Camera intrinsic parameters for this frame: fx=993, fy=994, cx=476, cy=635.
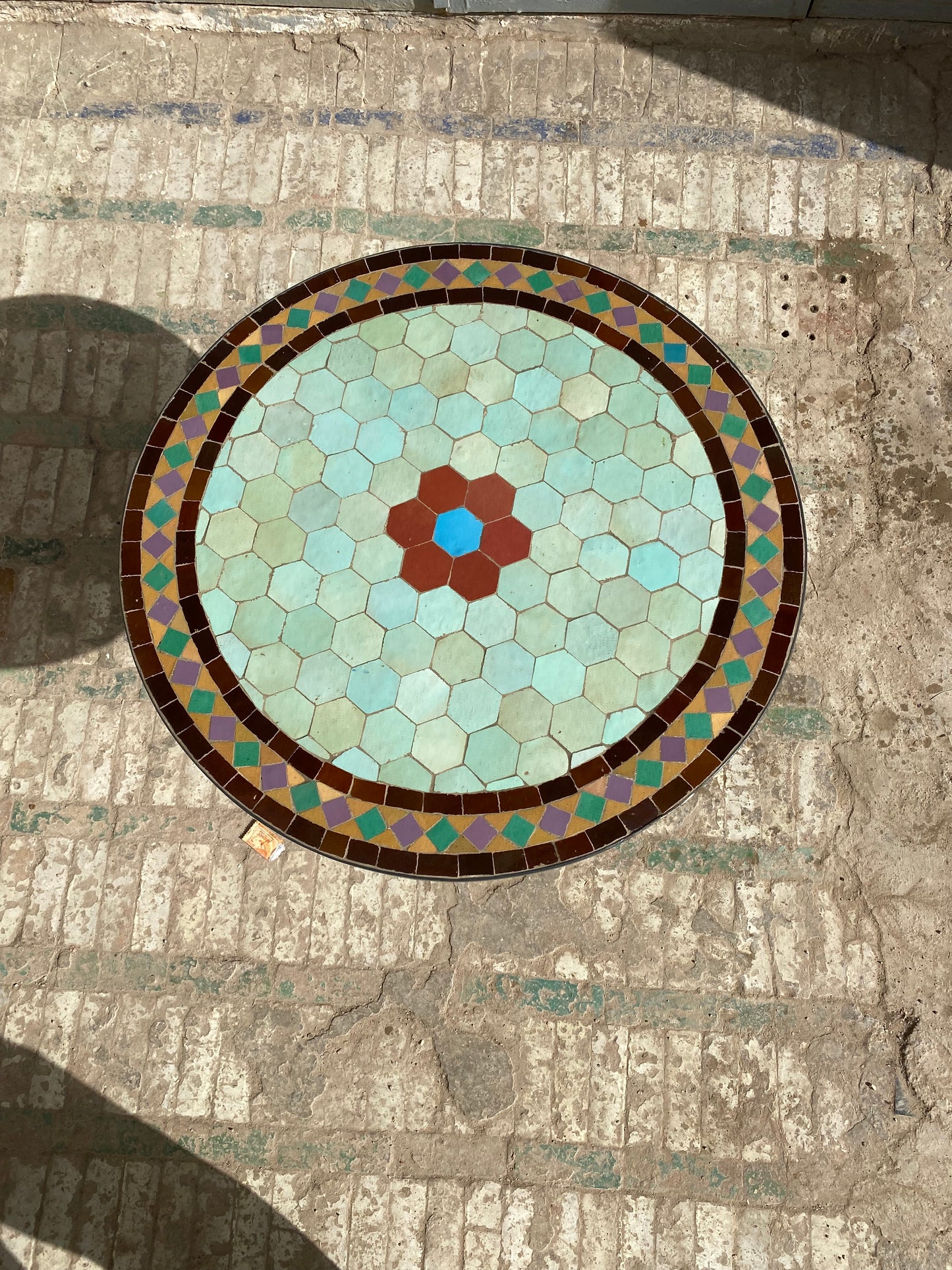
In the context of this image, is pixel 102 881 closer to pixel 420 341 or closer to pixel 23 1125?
pixel 23 1125

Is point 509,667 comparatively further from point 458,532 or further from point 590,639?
point 458,532

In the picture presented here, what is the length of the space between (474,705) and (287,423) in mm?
1406

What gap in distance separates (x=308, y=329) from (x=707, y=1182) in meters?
3.69

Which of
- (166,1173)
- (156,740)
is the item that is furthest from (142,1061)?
(156,740)

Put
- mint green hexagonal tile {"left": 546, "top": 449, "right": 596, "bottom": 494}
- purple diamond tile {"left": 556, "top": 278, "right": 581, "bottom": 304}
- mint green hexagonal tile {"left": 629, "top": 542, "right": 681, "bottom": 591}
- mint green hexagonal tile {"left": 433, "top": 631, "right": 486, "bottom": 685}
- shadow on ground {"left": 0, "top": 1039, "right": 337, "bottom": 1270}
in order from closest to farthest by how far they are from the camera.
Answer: shadow on ground {"left": 0, "top": 1039, "right": 337, "bottom": 1270}, mint green hexagonal tile {"left": 433, "top": 631, "right": 486, "bottom": 685}, mint green hexagonal tile {"left": 629, "top": 542, "right": 681, "bottom": 591}, mint green hexagonal tile {"left": 546, "top": 449, "right": 596, "bottom": 494}, purple diamond tile {"left": 556, "top": 278, "right": 581, "bottom": 304}

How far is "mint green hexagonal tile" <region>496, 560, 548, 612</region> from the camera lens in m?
3.80

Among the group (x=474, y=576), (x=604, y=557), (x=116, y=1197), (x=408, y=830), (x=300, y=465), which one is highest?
(x=300, y=465)

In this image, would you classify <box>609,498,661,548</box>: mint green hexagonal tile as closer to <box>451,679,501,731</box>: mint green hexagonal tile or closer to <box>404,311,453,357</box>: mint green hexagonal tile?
<box>451,679,501,731</box>: mint green hexagonal tile

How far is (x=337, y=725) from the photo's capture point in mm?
3705

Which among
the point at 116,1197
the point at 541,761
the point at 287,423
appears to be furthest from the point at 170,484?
the point at 116,1197

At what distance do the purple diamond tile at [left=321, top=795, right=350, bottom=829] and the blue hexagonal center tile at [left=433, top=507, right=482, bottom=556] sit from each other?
103 centimetres

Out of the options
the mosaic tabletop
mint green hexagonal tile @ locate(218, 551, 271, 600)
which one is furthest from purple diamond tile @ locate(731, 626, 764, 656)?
mint green hexagonal tile @ locate(218, 551, 271, 600)

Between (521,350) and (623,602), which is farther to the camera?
(521,350)

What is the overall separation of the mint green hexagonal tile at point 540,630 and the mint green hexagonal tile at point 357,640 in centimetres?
53
